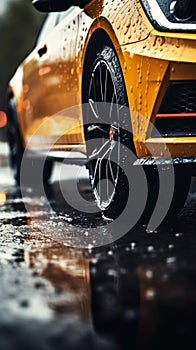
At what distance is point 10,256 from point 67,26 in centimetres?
245

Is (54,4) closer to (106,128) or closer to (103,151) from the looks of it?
(106,128)

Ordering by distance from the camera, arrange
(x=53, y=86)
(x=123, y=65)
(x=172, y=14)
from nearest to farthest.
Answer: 1. (x=172, y=14)
2. (x=123, y=65)
3. (x=53, y=86)

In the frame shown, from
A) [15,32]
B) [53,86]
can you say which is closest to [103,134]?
[53,86]

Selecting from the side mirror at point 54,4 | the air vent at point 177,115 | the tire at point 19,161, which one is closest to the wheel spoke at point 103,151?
the air vent at point 177,115

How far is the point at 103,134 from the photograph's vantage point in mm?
5016

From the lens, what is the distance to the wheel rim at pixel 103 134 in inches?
183

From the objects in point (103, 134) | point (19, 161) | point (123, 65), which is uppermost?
point (123, 65)

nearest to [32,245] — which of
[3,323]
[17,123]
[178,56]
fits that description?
[178,56]

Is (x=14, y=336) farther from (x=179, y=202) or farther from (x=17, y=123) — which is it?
(x=17, y=123)

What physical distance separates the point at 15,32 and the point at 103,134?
46.8 metres

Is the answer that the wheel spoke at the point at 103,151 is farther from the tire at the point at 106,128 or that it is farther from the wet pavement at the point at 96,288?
the wet pavement at the point at 96,288

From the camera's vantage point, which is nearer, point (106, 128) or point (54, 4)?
point (106, 128)

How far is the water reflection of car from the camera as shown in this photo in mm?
4098

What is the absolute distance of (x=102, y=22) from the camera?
465 centimetres
